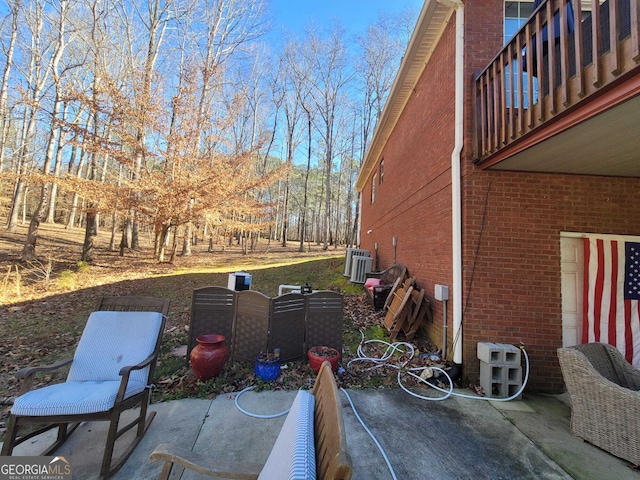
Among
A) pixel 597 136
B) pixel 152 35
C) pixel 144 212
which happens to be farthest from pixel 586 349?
pixel 152 35

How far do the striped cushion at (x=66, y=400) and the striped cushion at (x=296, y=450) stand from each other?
1.78 metres

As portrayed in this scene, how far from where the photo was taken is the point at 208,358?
11.9ft

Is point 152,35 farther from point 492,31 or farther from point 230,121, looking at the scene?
point 492,31

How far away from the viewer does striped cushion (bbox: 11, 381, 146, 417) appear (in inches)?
85.5

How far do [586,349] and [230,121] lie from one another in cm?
1392

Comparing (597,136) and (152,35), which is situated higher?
(152,35)

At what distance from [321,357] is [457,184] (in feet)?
10.3

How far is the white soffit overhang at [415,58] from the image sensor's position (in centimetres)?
475

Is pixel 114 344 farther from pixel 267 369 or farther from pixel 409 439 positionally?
pixel 409 439

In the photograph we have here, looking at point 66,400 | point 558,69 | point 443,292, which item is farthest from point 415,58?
point 66,400

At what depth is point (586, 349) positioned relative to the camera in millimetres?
3201

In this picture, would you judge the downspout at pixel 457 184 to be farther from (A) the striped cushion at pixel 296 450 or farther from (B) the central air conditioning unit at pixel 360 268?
(B) the central air conditioning unit at pixel 360 268

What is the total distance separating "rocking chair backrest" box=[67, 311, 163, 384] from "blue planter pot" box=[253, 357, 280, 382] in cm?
133

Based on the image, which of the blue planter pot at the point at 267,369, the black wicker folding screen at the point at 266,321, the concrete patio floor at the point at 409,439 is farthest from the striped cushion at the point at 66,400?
the black wicker folding screen at the point at 266,321
